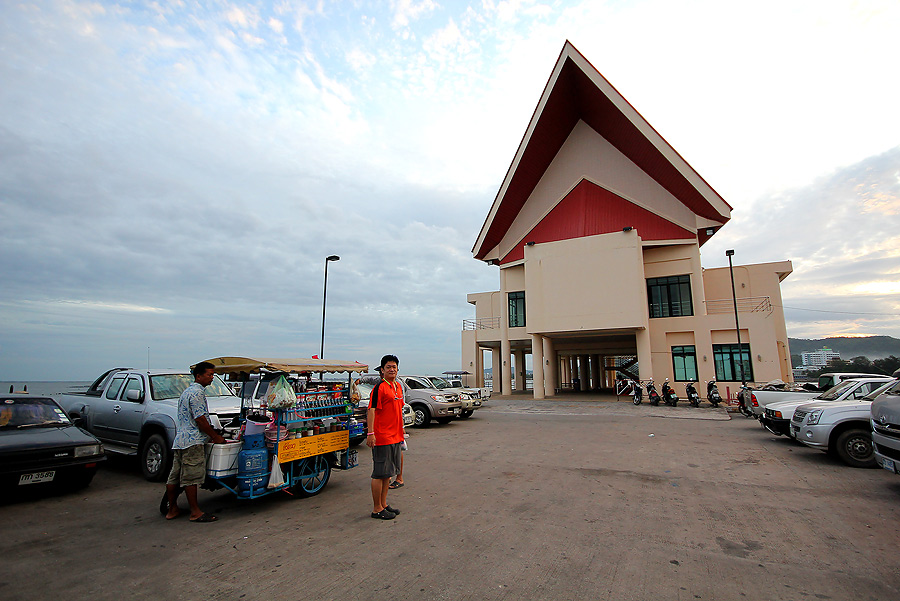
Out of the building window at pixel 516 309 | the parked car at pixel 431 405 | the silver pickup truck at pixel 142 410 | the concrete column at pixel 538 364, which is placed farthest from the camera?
the building window at pixel 516 309

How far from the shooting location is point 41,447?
596 centimetres

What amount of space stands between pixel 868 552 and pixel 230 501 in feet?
22.8

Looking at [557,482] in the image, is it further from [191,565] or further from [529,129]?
[529,129]

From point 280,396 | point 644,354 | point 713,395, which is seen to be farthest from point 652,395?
point 280,396

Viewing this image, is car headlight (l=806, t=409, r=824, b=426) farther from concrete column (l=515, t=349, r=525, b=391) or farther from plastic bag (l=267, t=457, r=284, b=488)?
concrete column (l=515, t=349, r=525, b=391)

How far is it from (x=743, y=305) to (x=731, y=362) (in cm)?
525

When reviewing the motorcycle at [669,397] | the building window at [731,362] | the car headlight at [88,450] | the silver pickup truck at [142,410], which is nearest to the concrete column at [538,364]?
the motorcycle at [669,397]

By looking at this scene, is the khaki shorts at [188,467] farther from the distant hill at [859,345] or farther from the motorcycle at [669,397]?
the distant hill at [859,345]

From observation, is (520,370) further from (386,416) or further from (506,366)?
(386,416)

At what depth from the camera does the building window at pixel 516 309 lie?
103ft

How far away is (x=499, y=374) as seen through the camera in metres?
34.1

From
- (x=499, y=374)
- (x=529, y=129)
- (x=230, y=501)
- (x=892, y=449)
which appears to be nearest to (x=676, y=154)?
(x=529, y=129)

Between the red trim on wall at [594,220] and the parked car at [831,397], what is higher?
the red trim on wall at [594,220]

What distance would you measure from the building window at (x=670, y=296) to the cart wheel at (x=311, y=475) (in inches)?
977
